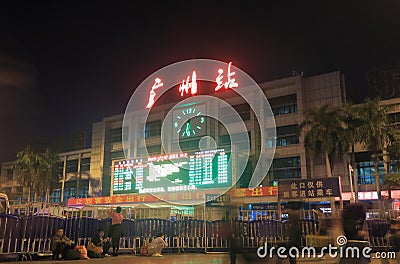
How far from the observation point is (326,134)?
1341 inches

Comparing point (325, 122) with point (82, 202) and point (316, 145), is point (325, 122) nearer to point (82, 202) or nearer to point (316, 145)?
point (316, 145)

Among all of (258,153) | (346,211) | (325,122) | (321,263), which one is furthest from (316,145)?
(346,211)

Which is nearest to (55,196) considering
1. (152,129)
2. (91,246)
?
(152,129)

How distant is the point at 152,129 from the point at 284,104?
19.0 metres

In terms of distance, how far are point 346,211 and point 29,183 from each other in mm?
53729

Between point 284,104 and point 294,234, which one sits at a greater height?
point 284,104

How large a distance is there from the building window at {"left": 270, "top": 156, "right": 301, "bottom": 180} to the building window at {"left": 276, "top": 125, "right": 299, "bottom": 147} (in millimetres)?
1754

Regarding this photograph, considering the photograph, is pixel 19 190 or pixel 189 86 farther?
pixel 19 190

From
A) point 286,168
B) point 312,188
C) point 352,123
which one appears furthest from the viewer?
point 286,168

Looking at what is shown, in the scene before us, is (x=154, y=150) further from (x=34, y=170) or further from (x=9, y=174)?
(x=9, y=174)

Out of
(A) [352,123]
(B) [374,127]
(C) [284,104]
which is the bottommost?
(B) [374,127]

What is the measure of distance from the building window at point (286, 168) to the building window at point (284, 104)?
5.44m

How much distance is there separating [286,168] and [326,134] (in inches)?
355

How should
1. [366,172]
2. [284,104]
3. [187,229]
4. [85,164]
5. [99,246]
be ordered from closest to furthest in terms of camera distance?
[99,246] < [187,229] < [366,172] < [284,104] < [85,164]
